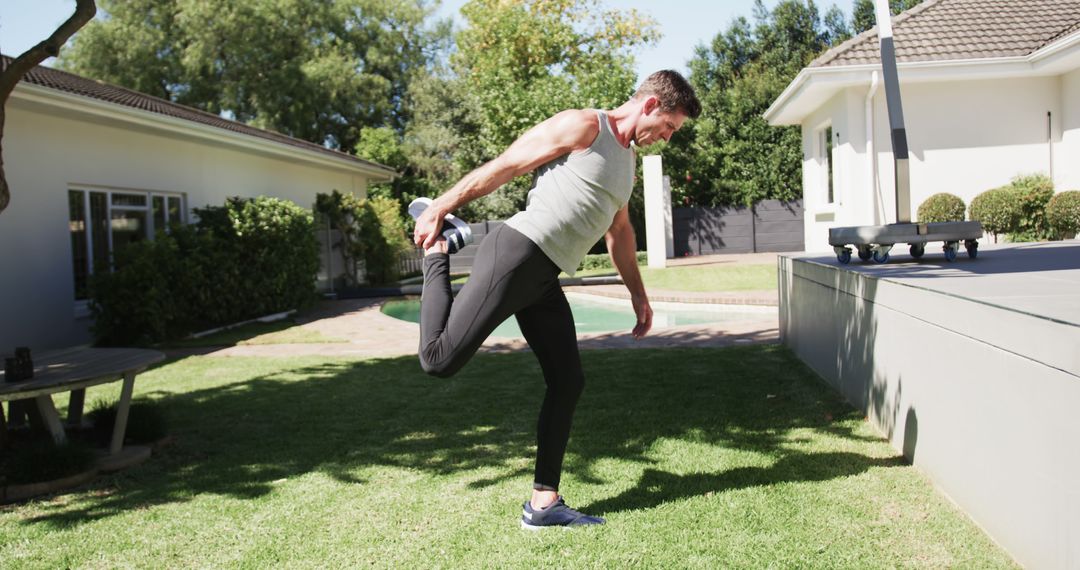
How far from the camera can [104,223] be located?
11.7 m

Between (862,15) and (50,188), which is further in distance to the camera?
(862,15)

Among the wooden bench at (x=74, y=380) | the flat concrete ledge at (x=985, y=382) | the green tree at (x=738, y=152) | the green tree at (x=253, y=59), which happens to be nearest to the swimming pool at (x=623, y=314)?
the flat concrete ledge at (x=985, y=382)

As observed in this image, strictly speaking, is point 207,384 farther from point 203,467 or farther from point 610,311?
point 610,311

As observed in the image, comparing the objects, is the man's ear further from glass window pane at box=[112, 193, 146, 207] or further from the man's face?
glass window pane at box=[112, 193, 146, 207]

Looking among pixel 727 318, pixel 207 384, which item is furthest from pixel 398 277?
pixel 207 384

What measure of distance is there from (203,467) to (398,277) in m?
17.9

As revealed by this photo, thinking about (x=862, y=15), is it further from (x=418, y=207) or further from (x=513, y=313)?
(x=513, y=313)

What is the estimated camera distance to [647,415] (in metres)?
5.39

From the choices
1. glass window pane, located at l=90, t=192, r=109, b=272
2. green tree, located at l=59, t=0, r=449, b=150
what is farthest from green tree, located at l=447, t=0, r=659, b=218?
glass window pane, located at l=90, t=192, r=109, b=272

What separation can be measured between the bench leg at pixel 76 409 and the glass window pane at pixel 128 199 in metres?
7.57

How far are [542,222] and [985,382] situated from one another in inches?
65.9

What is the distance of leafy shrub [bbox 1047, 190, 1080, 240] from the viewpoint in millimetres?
11695

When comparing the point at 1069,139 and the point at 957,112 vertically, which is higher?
the point at 957,112

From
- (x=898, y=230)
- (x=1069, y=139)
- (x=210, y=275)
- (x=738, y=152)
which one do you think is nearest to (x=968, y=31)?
(x=1069, y=139)
